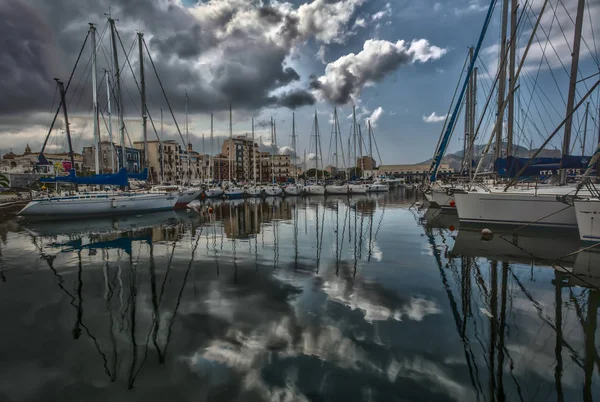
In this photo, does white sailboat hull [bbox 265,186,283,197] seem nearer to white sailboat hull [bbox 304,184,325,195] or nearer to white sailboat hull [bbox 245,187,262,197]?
white sailboat hull [bbox 245,187,262,197]

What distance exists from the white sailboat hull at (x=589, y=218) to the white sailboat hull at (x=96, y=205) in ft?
97.4

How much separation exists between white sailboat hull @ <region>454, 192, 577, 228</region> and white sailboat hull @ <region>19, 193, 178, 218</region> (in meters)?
25.2

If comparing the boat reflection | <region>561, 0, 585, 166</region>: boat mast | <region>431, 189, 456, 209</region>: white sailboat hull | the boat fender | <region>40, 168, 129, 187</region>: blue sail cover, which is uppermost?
<region>561, 0, 585, 166</region>: boat mast

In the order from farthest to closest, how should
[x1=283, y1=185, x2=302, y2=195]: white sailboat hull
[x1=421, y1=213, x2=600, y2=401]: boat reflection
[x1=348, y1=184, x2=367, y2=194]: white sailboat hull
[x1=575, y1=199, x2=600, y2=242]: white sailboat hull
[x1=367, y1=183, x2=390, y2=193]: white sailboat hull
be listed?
1. [x1=367, y1=183, x2=390, y2=193]: white sailboat hull
2. [x1=348, y1=184, x2=367, y2=194]: white sailboat hull
3. [x1=283, y1=185, x2=302, y2=195]: white sailboat hull
4. [x1=575, y1=199, x2=600, y2=242]: white sailboat hull
5. [x1=421, y1=213, x2=600, y2=401]: boat reflection

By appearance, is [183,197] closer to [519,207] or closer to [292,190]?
[292,190]

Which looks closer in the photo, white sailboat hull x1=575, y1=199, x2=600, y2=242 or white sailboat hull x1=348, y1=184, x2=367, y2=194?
white sailboat hull x1=575, y1=199, x2=600, y2=242

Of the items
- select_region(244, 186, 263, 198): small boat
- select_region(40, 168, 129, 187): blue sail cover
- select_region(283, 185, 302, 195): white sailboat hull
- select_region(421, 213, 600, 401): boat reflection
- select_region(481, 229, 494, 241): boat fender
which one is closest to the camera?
select_region(421, 213, 600, 401): boat reflection

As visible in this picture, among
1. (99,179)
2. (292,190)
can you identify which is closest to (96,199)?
(99,179)

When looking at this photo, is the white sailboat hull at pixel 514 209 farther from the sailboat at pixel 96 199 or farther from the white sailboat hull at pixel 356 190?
the white sailboat hull at pixel 356 190

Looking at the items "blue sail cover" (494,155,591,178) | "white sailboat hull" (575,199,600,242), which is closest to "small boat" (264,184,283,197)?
"blue sail cover" (494,155,591,178)

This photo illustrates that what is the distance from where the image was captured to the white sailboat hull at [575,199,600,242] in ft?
41.0

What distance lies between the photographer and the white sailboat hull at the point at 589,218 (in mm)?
12505

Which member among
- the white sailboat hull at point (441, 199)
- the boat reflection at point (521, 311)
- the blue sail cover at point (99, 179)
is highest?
the blue sail cover at point (99, 179)

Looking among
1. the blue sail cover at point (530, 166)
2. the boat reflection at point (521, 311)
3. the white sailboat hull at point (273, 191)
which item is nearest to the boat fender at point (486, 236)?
the boat reflection at point (521, 311)
